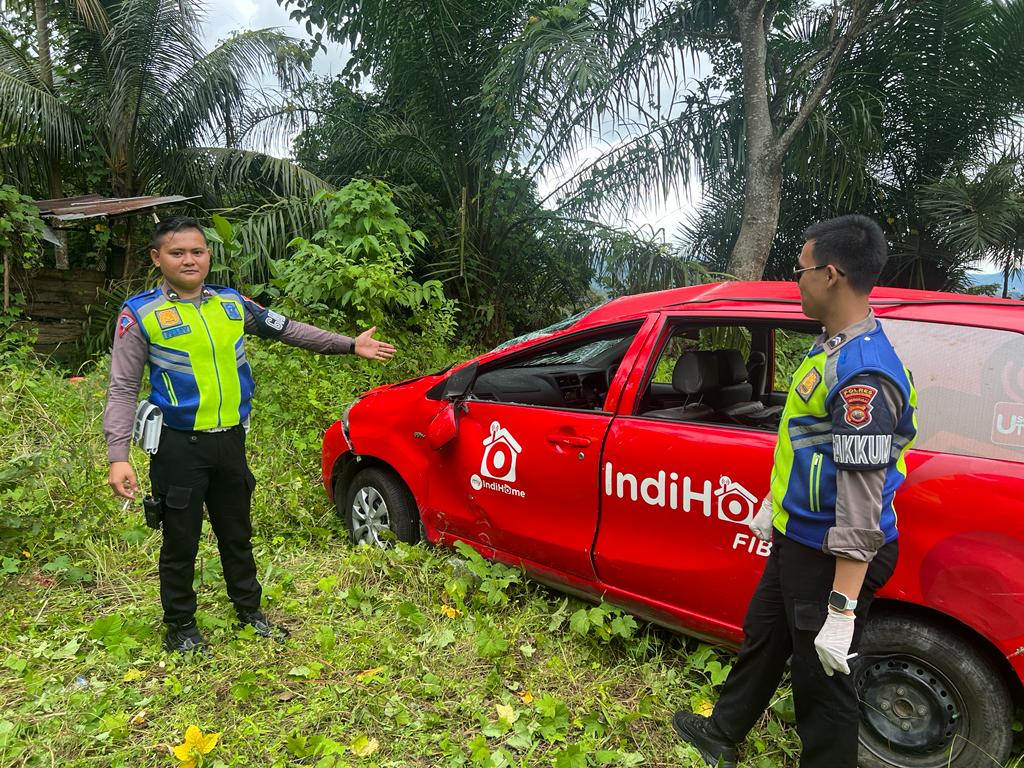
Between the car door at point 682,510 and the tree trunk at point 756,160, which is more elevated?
the tree trunk at point 756,160

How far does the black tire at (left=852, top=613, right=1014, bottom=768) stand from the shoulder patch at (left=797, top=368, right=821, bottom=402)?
760 millimetres

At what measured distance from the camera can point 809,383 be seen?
178 centimetres

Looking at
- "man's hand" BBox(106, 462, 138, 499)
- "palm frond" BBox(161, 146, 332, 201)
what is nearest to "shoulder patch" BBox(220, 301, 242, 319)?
"man's hand" BBox(106, 462, 138, 499)

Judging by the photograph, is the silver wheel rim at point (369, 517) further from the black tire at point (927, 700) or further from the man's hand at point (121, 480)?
the black tire at point (927, 700)

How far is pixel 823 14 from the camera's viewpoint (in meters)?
8.94

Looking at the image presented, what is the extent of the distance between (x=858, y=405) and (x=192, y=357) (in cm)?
223

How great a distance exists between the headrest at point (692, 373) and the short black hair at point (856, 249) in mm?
1222

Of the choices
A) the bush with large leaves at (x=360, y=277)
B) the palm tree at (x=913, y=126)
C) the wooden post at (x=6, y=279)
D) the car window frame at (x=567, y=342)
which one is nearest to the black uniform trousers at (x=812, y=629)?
the car window frame at (x=567, y=342)

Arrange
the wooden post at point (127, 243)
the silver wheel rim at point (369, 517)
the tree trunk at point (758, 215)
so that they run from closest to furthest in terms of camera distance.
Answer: the silver wheel rim at point (369, 517), the tree trunk at point (758, 215), the wooden post at point (127, 243)

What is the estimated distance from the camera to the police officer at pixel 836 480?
5.39 ft

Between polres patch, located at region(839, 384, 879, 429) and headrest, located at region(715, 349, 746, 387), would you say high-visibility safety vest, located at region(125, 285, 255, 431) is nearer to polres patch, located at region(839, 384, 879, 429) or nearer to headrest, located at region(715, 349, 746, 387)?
headrest, located at region(715, 349, 746, 387)

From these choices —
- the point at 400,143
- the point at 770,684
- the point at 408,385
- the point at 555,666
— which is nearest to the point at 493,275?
the point at 400,143

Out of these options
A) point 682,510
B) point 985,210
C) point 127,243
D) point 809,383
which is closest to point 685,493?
point 682,510

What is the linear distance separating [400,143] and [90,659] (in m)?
6.75
